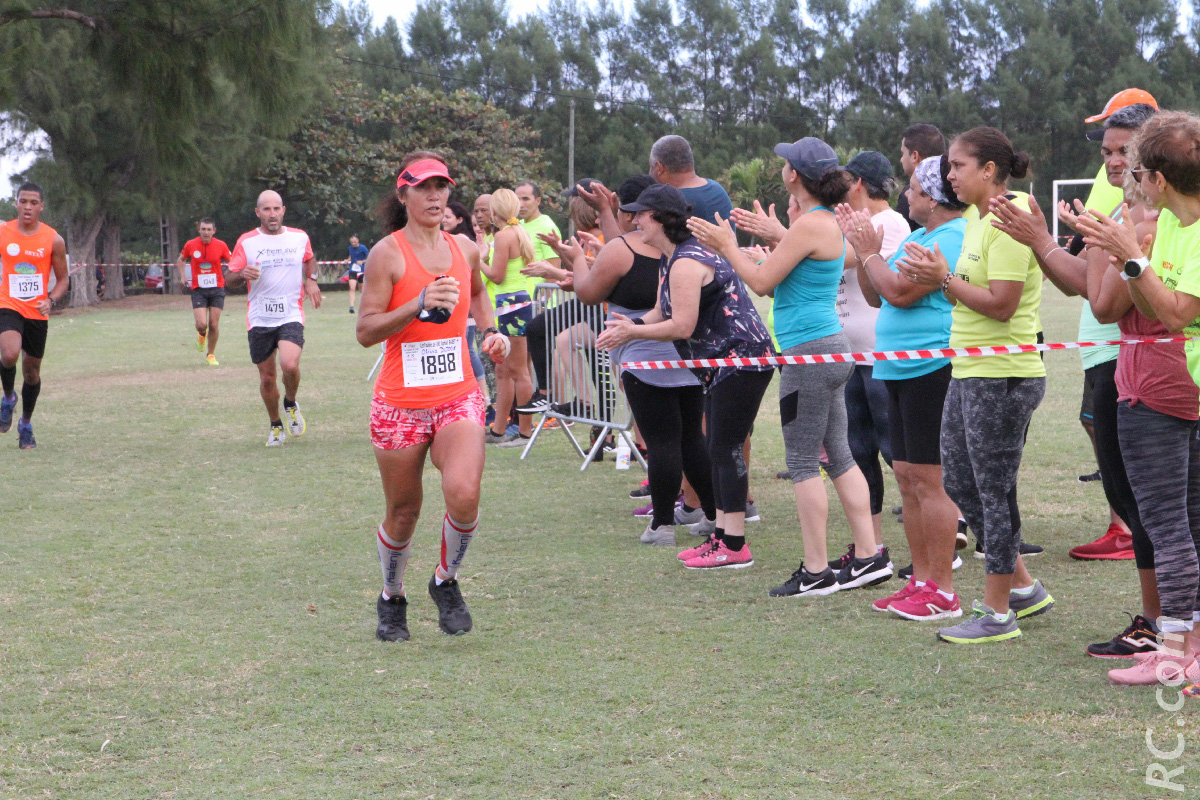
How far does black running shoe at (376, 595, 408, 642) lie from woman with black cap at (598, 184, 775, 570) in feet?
5.88

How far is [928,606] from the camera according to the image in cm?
519

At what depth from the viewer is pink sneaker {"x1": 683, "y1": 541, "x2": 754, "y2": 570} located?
6.32 meters

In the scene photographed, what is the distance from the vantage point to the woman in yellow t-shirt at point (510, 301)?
34.1ft

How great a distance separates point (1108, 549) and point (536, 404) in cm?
502

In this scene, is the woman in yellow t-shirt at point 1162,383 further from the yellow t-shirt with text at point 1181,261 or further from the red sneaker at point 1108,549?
the red sneaker at point 1108,549

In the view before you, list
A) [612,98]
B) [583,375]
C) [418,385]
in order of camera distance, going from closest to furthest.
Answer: [418,385], [583,375], [612,98]

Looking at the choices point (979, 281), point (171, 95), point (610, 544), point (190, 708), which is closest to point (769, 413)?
point (610, 544)

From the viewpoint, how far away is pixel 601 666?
183 inches

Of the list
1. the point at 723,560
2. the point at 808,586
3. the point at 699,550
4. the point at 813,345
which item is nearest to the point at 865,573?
the point at 808,586

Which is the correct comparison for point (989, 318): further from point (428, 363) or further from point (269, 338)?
point (269, 338)

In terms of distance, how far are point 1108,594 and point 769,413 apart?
22.7 ft

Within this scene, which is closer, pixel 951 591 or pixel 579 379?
pixel 951 591

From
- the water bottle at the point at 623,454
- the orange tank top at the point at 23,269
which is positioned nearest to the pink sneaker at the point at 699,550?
the water bottle at the point at 623,454

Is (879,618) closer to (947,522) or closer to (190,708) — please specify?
(947,522)
